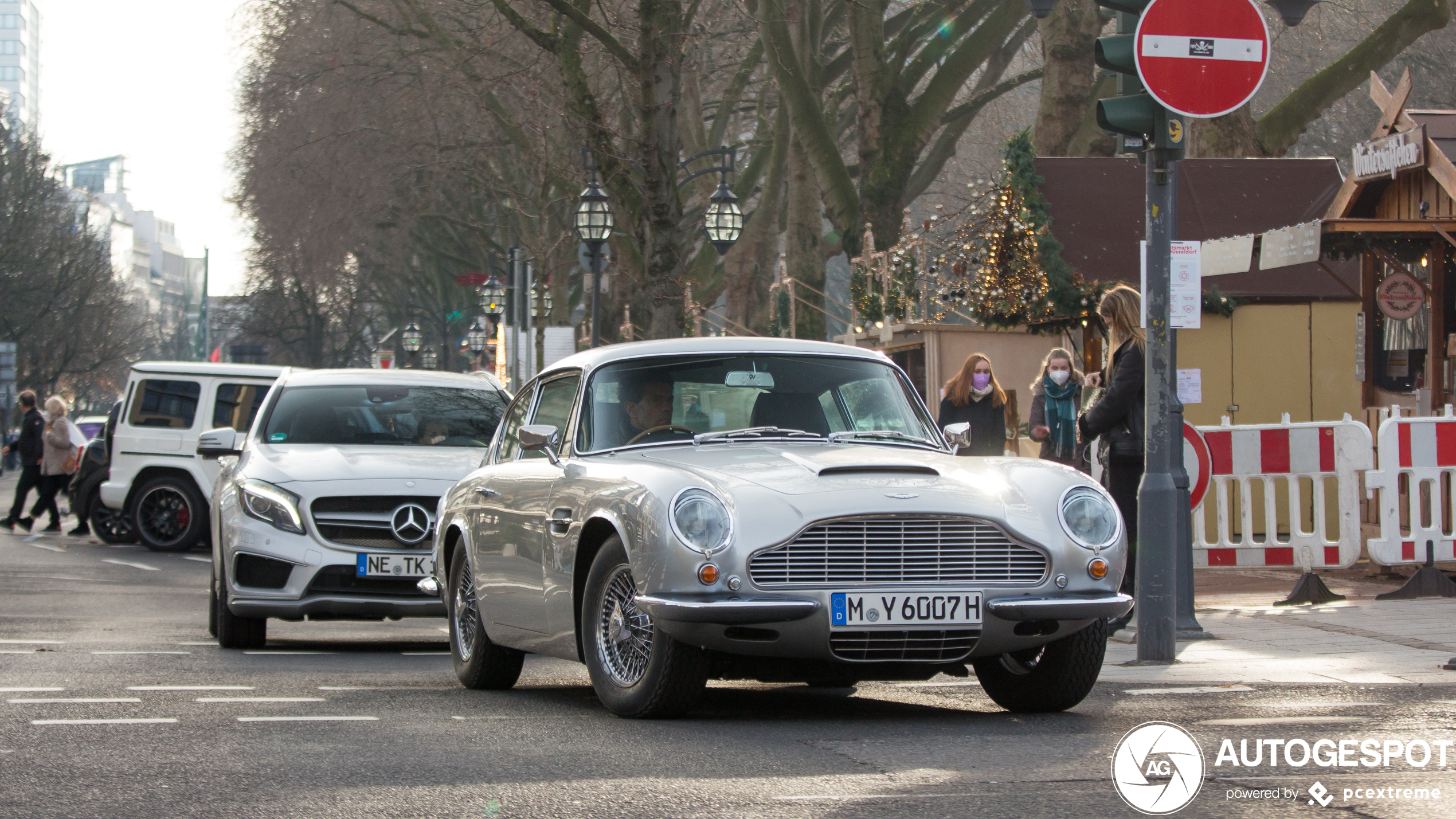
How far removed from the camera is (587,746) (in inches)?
249

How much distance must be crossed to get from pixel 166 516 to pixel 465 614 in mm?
13607

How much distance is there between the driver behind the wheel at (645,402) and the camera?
789 cm

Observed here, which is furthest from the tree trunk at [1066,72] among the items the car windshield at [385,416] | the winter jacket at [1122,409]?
the winter jacket at [1122,409]

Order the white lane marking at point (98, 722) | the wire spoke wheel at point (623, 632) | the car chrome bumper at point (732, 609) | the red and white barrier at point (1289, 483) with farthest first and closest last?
the red and white barrier at point (1289, 483) < the white lane marking at point (98, 722) < the wire spoke wheel at point (623, 632) < the car chrome bumper at point (732, 609)

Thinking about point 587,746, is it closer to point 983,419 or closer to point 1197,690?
point 1197,690

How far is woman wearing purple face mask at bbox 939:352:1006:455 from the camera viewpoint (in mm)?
14031

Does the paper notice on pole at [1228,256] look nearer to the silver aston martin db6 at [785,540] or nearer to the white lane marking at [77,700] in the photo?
the silver aston martin db6 at [785,540]

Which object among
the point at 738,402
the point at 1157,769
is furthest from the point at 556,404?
the point at 1157,769

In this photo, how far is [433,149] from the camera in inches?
1631

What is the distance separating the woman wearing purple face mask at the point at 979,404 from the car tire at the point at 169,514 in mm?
10632

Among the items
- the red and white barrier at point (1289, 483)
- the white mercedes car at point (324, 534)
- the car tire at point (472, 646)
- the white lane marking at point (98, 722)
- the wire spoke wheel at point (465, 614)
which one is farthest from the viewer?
the red and white barrier at point (1289, 483)

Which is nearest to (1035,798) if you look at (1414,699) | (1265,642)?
(1414,699)

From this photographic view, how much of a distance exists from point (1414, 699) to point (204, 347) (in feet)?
343

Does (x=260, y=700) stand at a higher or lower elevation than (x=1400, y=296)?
lower
